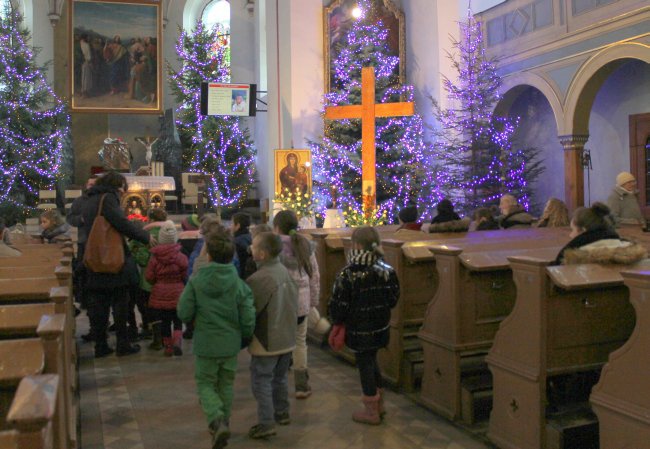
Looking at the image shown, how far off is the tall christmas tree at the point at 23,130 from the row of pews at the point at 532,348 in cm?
1500

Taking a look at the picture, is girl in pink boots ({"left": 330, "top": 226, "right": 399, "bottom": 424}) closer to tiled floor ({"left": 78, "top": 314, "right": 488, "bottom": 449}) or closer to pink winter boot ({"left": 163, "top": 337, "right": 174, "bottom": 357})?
tiled floor ({"left": 78, "top": 314, "right": 488, "bottom": 449})

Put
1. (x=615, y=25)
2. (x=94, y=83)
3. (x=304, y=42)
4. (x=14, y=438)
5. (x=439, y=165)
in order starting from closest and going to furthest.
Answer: (x=14, y=438) < (x=615, y=25) < (x=439, y=165) < (x=304, y=42) < (x=94, y=83)

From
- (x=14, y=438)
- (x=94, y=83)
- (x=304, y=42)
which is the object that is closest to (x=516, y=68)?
(x=304, y=42)

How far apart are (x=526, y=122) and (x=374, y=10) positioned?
4.44 meters

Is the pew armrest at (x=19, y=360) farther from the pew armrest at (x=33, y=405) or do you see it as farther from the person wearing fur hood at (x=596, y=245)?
the person wearing fur hood at (x=596, y=245)

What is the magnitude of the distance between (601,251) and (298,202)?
1005 cm

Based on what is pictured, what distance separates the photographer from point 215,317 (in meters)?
3.71

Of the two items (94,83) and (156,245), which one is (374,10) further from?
(156,245)

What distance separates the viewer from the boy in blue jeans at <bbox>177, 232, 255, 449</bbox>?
146 inches

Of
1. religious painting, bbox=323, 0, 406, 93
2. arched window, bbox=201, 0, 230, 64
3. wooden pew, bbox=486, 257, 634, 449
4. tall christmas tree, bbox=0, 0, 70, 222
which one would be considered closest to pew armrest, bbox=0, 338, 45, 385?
wooden pew, bbox=486, 257, 634, 449

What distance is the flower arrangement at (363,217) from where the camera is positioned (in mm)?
12908

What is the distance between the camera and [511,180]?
13148 millimetres

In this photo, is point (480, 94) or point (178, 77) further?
point (178, 77)

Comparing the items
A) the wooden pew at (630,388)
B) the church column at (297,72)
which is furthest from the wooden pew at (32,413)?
the church column at (297,72)
